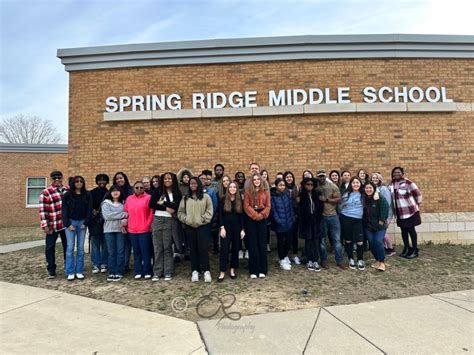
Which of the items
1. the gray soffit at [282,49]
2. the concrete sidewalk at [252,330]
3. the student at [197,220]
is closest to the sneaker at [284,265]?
the student at [197,220]

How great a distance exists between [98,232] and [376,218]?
206 inches

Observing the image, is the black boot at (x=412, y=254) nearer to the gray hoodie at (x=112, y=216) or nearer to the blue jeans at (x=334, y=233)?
the blue jeans at (x=334, y=233)

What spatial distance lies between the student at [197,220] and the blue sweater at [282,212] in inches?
48.6

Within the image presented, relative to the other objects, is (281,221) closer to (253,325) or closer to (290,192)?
(290,192)

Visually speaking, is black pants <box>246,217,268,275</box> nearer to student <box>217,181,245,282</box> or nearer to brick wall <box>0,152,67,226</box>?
student <box>217,181,245,282</box>

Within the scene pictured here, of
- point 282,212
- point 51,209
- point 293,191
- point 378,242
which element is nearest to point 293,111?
point 293,191

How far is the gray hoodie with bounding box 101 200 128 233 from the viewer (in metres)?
5.55

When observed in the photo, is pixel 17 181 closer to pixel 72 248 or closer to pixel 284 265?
pixel 72 248

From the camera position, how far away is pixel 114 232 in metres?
5.61

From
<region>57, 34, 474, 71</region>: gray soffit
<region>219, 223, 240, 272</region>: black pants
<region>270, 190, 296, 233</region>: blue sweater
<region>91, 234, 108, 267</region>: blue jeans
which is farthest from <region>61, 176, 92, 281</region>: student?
<region>57, 34, 474, 71</region>: gray soffit

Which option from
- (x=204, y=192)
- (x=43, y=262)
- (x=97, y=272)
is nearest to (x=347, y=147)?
(x=204, y=192)

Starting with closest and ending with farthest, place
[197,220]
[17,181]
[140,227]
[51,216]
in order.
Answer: [197,220] → [140,227] → [51,216] → [17,181]

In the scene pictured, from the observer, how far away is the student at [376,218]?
230 inches

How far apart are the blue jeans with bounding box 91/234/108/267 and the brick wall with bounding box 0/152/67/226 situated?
598 inches
